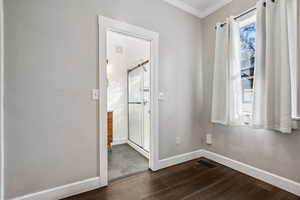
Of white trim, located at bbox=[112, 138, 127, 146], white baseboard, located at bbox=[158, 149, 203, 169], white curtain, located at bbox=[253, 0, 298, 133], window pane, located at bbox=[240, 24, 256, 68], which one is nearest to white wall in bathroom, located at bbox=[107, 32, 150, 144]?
white trim, located at bbox=[112, 138, 127, 146]

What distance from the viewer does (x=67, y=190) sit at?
1.52 meters

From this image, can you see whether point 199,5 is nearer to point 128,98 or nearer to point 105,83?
point 105,83

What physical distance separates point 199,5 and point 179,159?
108 inches

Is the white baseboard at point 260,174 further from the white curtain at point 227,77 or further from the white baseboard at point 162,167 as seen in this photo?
the white curtain at point 227,77

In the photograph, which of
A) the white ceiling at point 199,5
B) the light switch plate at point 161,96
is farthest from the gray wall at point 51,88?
the light switch plate at point 161,96

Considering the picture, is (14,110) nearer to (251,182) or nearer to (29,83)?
(29,83)

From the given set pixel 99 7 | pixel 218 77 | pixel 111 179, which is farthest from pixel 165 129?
pixel 99 7

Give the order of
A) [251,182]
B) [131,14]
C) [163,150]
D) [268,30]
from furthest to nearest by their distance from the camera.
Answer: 1. [163,150]
2. [131,14]
3. [251,182]
4. [268,30]

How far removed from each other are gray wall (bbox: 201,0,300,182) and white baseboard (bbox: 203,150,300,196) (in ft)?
0.18

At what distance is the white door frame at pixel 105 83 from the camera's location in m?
1.70

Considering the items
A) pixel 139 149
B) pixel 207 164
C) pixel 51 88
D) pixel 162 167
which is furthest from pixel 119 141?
pixel 51 88

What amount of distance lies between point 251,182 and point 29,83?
2867 mm

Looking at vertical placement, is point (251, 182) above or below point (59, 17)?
below

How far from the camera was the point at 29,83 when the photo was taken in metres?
1.37
